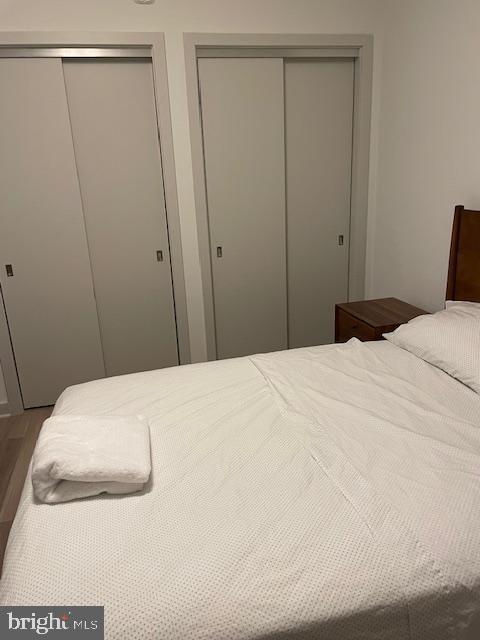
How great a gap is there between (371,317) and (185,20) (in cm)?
198

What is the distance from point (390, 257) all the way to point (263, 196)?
3.04 feet

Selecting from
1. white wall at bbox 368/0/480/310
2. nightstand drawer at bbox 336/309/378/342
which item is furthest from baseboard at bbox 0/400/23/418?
white wall at bbox 368/0/480/310

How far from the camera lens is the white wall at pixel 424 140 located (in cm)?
225

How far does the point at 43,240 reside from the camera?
9.25ft

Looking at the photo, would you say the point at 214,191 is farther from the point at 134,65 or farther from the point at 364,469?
the point at 364,469

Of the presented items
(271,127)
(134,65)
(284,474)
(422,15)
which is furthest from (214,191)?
(284,474)
